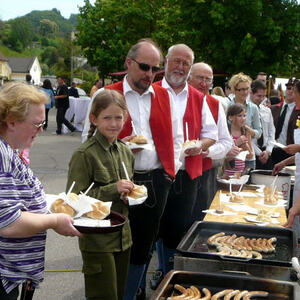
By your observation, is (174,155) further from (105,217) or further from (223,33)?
(223,33)

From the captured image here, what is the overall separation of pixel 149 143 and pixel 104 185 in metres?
0.66

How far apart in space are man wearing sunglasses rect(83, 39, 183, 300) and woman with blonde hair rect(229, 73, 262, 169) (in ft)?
8.76

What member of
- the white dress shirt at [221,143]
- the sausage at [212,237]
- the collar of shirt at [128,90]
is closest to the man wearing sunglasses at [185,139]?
the white dress shirt at [221,143]

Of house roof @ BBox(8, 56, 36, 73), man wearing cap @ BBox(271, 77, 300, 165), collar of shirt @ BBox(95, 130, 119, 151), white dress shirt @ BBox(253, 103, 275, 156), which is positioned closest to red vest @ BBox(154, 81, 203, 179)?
collar of shirt @ BBox(95, 130, 119, 151)

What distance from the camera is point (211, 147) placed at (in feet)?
15.1

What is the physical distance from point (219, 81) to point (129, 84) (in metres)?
17.1

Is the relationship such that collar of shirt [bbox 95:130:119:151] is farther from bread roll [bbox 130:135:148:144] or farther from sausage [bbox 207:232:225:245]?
sausage [bbox 207:232:225:245]

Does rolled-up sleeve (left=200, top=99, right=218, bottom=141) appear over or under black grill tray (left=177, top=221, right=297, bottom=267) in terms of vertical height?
over

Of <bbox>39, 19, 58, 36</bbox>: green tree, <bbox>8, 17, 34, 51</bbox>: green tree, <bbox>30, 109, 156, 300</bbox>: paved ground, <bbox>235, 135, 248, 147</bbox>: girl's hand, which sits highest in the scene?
<bbox>39, 19, 58, 36</bbox>: green tree

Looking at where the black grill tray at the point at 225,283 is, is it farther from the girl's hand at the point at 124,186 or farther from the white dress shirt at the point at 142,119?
the white dress shirt at the point at 142,119

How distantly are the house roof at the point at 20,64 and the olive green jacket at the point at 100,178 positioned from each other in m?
130

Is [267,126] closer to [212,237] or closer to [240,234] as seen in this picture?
[240,234]

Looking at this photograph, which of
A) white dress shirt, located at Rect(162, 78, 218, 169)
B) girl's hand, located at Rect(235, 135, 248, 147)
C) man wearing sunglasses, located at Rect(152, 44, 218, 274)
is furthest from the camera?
girl's hand, located at Rect(235, 135, 248, 147)

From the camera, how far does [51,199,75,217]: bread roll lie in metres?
2.37
